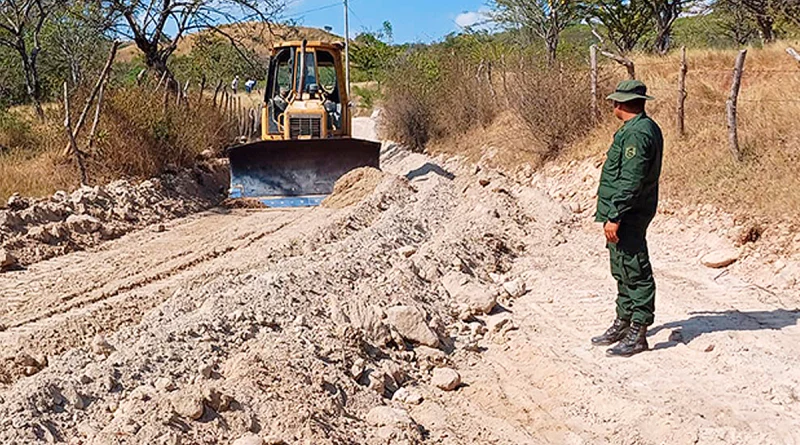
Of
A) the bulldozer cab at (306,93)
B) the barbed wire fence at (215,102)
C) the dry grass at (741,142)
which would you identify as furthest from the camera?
the barbed wire fence at (215,102)

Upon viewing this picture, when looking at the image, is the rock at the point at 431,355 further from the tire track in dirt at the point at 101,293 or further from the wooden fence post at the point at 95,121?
the wooden fence post at the point at 95,121

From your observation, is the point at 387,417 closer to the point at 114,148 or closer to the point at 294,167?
the point at 294,167

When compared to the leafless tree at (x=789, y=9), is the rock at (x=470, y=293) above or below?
below

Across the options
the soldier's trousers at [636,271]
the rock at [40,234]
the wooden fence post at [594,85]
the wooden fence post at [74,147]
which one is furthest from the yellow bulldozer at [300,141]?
the soldier's trousers at [636,271]

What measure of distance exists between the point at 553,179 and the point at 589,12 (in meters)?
18.0

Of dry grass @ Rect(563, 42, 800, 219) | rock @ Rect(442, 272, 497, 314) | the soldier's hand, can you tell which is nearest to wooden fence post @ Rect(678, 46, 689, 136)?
dry grass @ Rect(563, 42, 800, 219)

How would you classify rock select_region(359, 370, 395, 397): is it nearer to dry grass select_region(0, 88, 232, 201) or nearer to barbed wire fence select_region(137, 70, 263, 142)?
dry grass select_region(0, 88, 232, 201)

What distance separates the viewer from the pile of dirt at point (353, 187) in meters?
11.7

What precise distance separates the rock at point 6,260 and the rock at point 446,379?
4.83 metres

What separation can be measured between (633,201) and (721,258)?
2932mm

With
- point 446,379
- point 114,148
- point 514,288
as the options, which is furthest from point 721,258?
point 114,148

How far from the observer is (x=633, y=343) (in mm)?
5125

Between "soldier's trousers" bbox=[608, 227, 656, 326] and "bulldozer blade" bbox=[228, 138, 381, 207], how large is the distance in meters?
7.68

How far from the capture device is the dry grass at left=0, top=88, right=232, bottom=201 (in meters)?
10.6
